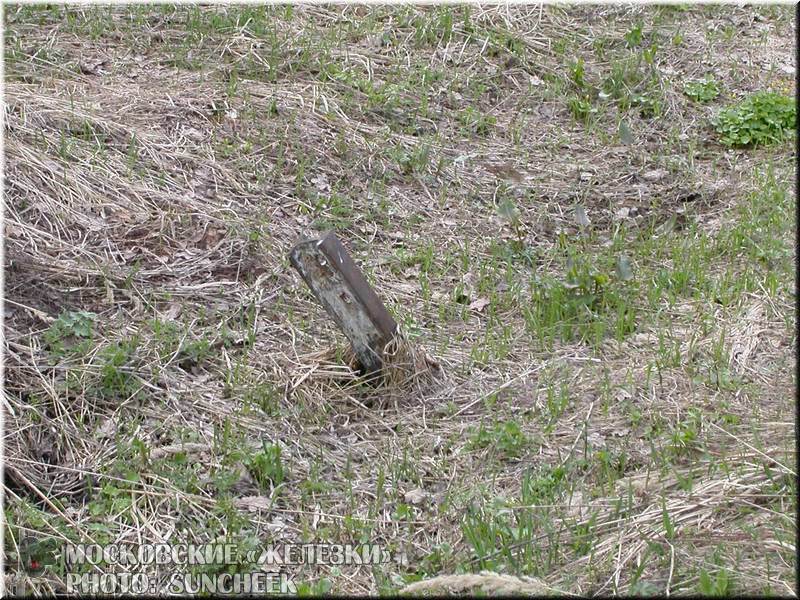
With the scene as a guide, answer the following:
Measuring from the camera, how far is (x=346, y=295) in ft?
13.0

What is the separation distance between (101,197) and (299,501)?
94.3 inches

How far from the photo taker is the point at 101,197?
5.15m

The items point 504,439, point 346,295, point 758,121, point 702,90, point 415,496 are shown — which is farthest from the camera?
point 702,90

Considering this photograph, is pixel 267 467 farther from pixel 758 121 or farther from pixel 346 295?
pixel 758 121

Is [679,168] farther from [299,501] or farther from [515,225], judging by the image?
[299,501]

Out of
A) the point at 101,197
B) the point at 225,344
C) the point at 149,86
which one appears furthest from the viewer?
the point at 149,86

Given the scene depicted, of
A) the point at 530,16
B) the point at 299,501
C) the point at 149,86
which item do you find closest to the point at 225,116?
the point at 149,86

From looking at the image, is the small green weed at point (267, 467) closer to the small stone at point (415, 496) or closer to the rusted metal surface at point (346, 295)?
the small stone at point (415, 496)

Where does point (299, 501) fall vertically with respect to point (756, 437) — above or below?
below

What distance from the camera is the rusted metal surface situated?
154 inches

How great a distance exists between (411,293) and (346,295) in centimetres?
97

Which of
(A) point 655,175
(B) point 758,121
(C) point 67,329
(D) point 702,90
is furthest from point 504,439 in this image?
(D) point 702,90

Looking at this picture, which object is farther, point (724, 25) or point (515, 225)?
point (724, 25)

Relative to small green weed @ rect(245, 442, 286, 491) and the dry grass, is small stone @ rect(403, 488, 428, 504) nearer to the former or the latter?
the dry grass
